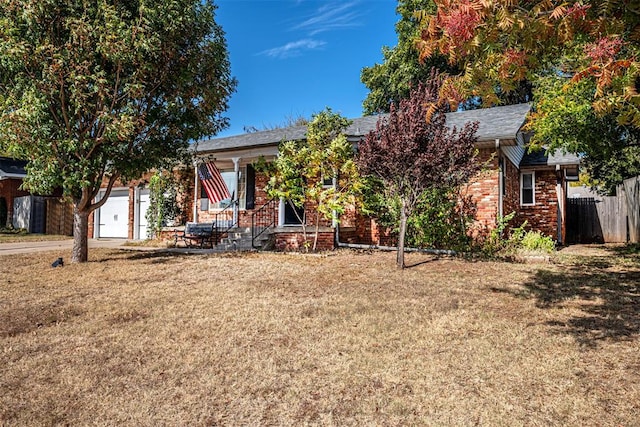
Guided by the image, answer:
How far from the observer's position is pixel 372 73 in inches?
1023

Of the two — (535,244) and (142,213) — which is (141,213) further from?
(535,244)

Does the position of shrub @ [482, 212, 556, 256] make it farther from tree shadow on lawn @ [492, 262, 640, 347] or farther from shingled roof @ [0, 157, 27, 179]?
shingled roof @ [0, 157, 27, 179]

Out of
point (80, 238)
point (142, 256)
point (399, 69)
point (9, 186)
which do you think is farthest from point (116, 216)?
point (399, 69)

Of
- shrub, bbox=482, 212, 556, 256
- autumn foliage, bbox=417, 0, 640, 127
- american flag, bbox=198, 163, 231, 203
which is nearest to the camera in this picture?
autumn foliage, bbox=417, 0, 640, 127

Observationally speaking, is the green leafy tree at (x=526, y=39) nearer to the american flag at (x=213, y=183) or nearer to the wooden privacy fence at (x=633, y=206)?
Answer: the american flag at (x=213, y=183)

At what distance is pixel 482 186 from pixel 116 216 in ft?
51.0

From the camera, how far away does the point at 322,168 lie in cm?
1100

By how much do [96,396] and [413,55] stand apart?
23.5 meters

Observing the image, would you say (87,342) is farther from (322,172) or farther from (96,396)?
(322,172)

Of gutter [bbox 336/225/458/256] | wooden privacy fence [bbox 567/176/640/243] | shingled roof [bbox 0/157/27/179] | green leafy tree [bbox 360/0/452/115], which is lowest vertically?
gutter [bbox 336/225/458/256]

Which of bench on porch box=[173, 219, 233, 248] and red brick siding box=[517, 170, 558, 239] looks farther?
red brick siding box=[517, 170, 558, 239]

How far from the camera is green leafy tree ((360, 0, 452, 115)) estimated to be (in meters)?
22.8

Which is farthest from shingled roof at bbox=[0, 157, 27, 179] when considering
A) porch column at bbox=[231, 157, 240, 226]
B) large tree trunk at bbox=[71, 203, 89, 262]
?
large tree trunk at bbox=[71, 203, 89, 262]

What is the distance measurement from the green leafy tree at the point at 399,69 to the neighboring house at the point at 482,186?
7889 mm
